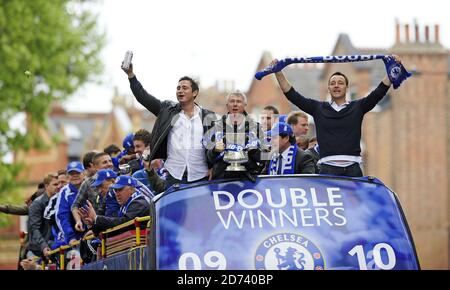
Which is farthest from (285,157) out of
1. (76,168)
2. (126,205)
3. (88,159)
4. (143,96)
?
(88,159)

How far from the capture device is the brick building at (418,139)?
5456cm

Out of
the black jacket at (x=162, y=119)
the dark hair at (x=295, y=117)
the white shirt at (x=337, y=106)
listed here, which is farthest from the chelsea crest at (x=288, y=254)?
the dark hair at (x=295, y=117)

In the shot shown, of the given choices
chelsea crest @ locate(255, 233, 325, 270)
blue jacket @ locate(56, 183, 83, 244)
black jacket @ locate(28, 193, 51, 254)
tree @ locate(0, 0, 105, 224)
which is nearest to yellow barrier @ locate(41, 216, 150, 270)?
blue jacket @ locate(56, 183, 83, 244)

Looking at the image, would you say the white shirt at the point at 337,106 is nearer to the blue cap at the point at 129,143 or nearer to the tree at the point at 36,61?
the blue cap at the point at 129,143

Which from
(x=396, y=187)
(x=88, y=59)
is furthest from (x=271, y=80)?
(x=88, y=59)

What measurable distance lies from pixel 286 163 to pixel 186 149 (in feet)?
3.57

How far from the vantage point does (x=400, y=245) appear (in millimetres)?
10836

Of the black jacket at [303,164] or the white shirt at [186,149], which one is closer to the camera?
the white shirt at [186,149]

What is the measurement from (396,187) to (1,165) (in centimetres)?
2464

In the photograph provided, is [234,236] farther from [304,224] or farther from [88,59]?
[88,59]

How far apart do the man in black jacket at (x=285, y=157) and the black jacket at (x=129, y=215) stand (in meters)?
1.21

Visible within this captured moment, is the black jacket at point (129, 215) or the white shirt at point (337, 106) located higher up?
the white shirt at point (337, 106)

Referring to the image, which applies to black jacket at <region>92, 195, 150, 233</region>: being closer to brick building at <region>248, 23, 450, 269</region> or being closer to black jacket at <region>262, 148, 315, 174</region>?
black jacket at <region>262, 148, 315, 174</region>

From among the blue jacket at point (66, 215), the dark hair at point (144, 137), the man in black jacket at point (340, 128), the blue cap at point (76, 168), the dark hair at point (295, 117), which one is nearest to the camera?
the man in black jacket at point (340, 128)
